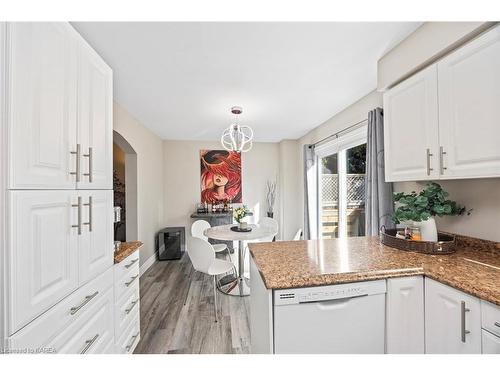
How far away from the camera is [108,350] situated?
4.35 feet

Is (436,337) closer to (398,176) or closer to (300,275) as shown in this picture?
(300,275)

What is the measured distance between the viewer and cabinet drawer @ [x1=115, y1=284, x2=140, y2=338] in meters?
1.44

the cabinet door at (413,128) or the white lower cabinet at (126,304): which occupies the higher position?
the cabinet door at (413,128)

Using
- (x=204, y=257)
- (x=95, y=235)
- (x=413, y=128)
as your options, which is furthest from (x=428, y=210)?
(x=95, y=235)

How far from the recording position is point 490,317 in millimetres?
843

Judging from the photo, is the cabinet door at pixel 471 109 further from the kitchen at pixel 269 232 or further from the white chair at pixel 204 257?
the white chair at pixel 204 257

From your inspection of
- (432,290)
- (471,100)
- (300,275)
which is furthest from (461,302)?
(471,100)

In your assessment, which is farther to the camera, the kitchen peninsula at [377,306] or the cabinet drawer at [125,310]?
the cabinet drawer at [125,310]

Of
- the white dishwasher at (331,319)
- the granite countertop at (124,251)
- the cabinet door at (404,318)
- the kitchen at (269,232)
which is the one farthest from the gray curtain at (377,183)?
the granite countertop at (124,251)

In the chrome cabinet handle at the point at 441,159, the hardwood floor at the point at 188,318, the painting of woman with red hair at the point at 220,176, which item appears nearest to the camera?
the chrome cabinet handle at the point at 441,159

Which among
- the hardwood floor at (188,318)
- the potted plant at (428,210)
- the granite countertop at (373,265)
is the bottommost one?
the hardwood floor at (188,318)

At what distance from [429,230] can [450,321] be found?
0.61m

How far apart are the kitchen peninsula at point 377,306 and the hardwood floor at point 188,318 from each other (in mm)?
815

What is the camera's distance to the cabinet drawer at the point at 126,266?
1.45m
